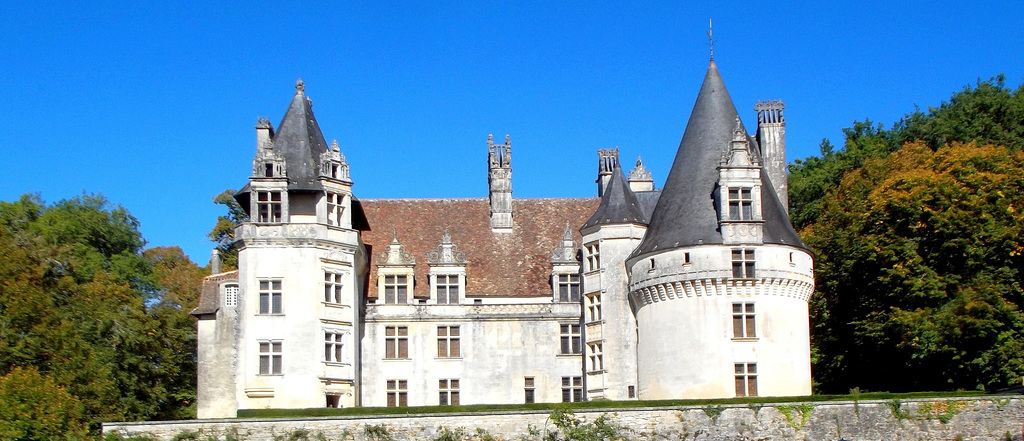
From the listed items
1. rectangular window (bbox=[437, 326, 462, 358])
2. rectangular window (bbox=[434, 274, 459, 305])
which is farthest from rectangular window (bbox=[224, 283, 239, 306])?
rectangular window (bbox=[437, 326, 462, 358])

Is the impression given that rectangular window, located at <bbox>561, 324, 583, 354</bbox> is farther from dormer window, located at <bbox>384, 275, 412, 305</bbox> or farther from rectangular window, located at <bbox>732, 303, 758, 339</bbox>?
rectangular window, located at <bbox>732, 303, 758, 339</bbox>

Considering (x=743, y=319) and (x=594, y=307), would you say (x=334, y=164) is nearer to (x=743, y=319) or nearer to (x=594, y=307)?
(x=594, y=307)

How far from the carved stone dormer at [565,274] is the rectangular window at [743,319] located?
246 inches

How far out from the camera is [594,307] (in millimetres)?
39250

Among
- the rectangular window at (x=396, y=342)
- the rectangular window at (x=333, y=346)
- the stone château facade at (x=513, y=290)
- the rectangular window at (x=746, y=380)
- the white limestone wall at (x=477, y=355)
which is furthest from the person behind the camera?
the rectangular window at (x=396, y=342)

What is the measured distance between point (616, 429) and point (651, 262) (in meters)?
5.45

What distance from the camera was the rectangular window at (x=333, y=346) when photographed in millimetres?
37219

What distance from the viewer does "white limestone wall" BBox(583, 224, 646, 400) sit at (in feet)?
125

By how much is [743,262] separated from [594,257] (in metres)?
5.21

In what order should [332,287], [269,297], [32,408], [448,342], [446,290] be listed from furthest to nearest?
[446,290] → [448,342] → [332,287] → [269,297] → [32,408]

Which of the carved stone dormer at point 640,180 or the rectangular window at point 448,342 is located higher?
the carved stone dormer at point 640,180

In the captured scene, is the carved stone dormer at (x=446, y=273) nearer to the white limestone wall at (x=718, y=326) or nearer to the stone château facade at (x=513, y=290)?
the stone château facade at (x=513, y=290)

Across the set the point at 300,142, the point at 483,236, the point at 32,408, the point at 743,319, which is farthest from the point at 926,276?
the point at 32,408

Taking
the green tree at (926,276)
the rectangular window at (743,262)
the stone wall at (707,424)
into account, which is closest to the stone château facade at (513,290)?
the rectangular window at (743,262)
